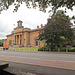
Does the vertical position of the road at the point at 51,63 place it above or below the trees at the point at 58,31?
below

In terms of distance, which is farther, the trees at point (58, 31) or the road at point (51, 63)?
the trees at point (58, 31)

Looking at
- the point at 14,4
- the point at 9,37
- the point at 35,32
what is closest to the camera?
the point at 14,4

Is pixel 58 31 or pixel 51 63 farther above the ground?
pixel 58 31

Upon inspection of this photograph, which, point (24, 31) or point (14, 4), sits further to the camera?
point (24, 31)

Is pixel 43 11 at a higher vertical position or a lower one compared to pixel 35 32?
lower

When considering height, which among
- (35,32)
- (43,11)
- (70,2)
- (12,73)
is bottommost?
(12,73)

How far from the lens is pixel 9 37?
75.4 metres

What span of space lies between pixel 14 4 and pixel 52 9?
2716 mm

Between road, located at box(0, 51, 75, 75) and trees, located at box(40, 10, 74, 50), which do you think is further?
trees, located at box(40, 10, 74, 50)

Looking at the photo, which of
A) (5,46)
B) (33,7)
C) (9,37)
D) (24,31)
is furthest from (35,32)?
(33,7)

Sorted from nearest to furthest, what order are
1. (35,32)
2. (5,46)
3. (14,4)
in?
(14,4) < (5,46) < (35,32)

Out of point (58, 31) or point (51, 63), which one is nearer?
point (51, 63)

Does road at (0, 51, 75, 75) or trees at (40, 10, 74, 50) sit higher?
trees at (40, 10, 74, 50)

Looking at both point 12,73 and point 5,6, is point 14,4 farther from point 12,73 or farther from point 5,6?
point 12,73
